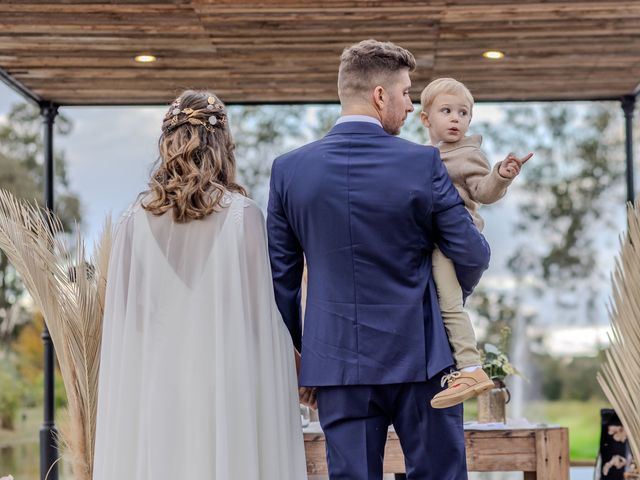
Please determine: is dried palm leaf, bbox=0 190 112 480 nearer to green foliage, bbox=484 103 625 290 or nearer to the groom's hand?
the groom's hand

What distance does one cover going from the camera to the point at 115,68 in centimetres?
549

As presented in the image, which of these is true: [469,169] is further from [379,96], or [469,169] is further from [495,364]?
[495,364]

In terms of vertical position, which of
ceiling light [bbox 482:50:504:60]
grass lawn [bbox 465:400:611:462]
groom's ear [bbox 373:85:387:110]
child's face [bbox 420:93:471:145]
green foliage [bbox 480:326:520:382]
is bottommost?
grass lawn [bbox 465:400:611:462]

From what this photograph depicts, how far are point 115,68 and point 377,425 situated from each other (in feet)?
11.1

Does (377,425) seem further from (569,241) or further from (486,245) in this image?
(569,241)

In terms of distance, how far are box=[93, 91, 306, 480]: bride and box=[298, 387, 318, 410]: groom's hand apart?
9cm

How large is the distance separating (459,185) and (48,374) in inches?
140

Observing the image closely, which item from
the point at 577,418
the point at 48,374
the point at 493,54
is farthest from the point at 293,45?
the point at 577,418

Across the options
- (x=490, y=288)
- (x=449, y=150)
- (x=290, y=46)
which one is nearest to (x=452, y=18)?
(x=290, y=46)

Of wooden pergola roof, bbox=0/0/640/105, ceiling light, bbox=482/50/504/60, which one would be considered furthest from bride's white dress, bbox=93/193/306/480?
ceiling light, bbox=482/50/504/60

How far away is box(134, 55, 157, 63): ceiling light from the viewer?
17.3 feet

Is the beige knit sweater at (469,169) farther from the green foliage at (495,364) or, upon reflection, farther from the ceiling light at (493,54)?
the ceiling light at (493,54)

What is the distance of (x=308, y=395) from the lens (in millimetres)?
2965

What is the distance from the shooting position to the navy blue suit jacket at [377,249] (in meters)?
2.60
